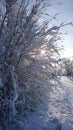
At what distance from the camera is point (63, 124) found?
3.80 metres

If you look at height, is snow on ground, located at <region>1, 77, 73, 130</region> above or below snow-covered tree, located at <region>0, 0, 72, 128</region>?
below

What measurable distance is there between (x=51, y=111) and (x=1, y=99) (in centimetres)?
130

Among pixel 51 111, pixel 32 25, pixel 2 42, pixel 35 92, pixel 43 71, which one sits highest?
pixel 32 25

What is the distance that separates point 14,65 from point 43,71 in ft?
3.22

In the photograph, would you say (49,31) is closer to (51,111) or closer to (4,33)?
(4,33)

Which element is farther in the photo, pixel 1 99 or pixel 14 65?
pixel 14 65

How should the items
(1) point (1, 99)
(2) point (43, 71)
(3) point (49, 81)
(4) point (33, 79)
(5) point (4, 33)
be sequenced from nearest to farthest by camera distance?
(1) point (1, 99), (5) point (4, 33), (4) point (33, 79), (2) point (43, 71), (3) point (49, 81)

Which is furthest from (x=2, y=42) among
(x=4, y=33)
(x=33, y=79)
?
(x=33, y=79)

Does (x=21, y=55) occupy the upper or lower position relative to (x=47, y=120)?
upper

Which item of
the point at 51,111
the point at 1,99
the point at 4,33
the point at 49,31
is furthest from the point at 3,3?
the point at 51,111

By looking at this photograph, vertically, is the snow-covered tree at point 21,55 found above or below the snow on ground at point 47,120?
above

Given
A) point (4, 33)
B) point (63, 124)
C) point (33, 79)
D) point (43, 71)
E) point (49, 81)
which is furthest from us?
point (49, 81)

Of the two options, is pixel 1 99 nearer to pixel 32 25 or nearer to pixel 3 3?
pixel 32 25

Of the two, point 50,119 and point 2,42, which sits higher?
point 2,42
